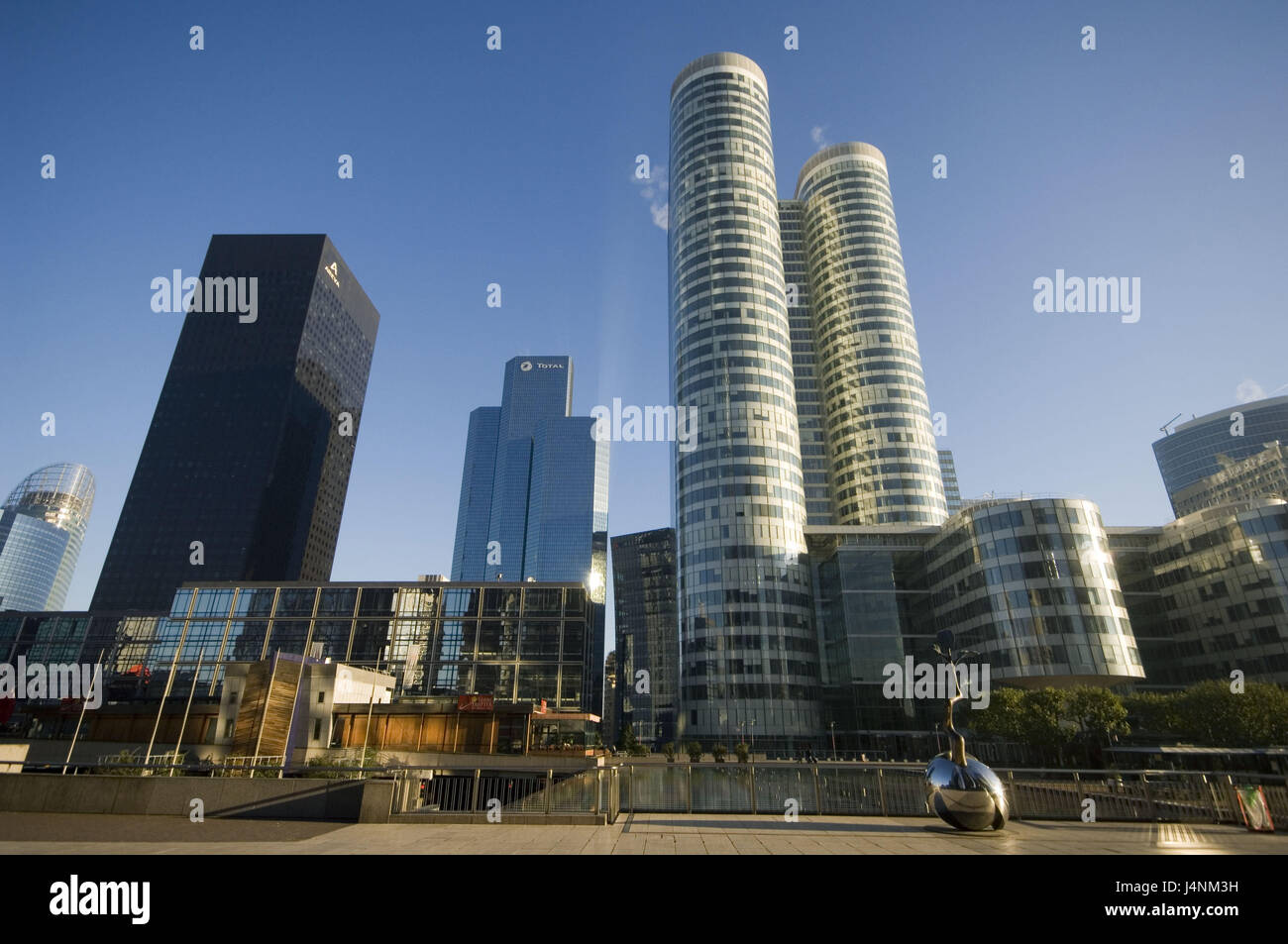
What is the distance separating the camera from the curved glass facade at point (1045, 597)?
225 feet

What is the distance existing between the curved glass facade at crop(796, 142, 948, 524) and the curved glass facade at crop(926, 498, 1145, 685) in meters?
45.8

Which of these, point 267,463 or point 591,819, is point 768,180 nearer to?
point 591,819

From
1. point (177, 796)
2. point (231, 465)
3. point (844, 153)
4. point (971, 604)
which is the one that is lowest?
point (177, 796)

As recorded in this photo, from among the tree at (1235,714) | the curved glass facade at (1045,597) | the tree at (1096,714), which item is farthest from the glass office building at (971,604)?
the tree at (1235,714)

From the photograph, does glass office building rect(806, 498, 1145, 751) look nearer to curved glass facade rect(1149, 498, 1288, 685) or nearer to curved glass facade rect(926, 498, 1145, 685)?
curved glass facade rect(926, 498, 1145, 685)

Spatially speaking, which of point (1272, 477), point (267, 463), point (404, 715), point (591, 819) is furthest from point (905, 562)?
point (267, 463)

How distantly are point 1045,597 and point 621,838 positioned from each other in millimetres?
76024

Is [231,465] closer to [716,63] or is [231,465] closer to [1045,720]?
[716,63]

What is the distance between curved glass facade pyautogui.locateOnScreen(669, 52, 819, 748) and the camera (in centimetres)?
9462

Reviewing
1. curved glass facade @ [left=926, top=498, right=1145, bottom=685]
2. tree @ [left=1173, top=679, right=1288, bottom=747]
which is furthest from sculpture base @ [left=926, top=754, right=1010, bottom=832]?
curved glass facade @ [left=926, top=498, right=1145, bottom=685]

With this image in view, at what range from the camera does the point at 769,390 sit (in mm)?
110688

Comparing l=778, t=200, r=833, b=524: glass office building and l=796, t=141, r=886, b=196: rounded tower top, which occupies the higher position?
l=796, t=141, r=886, b=196: rounded tower top

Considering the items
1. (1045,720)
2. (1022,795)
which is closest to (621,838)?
(1022,795)
